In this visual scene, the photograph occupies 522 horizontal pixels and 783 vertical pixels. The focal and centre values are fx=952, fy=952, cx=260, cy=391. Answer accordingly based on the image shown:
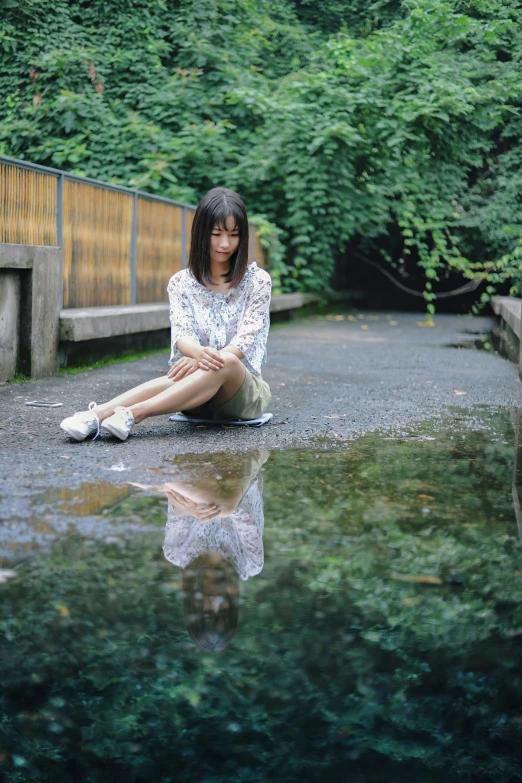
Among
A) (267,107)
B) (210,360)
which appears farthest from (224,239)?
(267,107)

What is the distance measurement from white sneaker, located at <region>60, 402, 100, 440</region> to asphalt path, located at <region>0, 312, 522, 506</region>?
55 mm

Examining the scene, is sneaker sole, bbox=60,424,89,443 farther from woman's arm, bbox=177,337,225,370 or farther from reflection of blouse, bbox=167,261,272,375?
reflection of blouse, bbox=167,261,272,375

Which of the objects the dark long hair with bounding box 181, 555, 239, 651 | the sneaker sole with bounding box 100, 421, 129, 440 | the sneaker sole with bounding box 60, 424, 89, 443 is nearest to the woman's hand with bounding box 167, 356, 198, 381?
the sneaker sole with bounding box 100, 421, 129, 440

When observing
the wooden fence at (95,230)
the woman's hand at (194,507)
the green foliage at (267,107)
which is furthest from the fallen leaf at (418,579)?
the green foliage at (267,107)

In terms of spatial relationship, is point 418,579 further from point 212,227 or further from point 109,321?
point 109,321

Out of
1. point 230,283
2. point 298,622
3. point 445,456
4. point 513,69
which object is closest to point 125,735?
point 298,622

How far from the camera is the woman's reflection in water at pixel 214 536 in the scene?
7.71 feet

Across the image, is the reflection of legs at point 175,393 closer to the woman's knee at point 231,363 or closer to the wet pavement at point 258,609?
the woman's knee at point 231,363

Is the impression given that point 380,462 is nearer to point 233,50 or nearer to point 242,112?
point 242,112

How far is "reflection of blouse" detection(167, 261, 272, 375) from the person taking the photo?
514 cm

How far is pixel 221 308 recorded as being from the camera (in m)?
5.18

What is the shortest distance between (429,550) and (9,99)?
16.1m

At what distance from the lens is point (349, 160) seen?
17.4m

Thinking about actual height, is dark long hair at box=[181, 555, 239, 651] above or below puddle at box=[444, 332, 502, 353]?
above
